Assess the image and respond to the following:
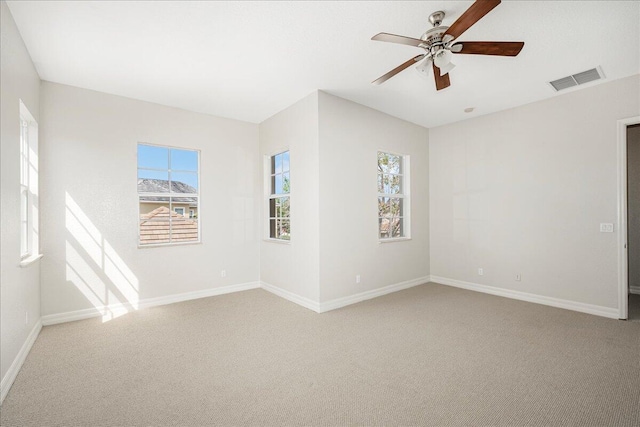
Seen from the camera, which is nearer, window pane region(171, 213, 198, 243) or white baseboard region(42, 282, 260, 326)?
white baseboard region(42, 282, 260, 326)

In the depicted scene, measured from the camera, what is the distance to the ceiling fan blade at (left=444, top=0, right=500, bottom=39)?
71.3 inches

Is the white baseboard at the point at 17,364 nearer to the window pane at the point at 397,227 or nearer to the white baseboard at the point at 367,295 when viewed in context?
the white baseboard at the point at 367,295

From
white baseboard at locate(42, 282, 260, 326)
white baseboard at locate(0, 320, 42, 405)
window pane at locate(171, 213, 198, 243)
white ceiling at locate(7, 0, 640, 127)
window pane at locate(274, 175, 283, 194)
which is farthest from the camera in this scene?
window pane at locate(274, 175, 283, 194)

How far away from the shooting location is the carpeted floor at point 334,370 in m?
1.86

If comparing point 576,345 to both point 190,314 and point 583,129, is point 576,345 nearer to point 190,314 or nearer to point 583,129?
point 583,129

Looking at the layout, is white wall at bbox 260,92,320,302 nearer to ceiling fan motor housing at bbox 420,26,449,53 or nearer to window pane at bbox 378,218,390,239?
window pane at bbox 378,218,390,239

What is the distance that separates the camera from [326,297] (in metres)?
3.90

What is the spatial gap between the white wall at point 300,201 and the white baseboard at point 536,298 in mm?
2706

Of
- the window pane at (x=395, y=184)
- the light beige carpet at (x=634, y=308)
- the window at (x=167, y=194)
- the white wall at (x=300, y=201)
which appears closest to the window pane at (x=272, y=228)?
the white wall at (x=300, y=201)

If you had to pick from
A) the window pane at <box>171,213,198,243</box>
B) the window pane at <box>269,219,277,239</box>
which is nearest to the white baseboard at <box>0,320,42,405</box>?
the window pane at <box>171,213,198,243</box>

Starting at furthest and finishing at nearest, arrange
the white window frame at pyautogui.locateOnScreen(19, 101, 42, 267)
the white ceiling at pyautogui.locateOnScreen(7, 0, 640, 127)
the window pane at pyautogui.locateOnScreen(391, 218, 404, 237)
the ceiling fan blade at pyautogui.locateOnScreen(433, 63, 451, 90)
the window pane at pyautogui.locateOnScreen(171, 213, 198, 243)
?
the window pane at pyautogui.locateOnScreen(391, 218, 404, 237) → the window pane at pyautogui.locateOnScreen(171, 213, 198, 243) → the white window frame at pyautogui.locateOnScreen(19, 101, 42, 267) → the ceiling fan blade at pyautogui.locateOnScreen(433, 63, 451, 90) → the white ceiling at pyautogui.locateOnScreen(7, 0, 640, 127)

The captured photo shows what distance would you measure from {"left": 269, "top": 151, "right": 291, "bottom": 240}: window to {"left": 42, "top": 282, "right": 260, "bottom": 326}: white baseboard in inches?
41.1

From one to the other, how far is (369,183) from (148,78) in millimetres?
3124

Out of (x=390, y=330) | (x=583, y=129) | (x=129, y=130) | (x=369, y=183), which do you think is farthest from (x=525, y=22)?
(x=129, y=130)
